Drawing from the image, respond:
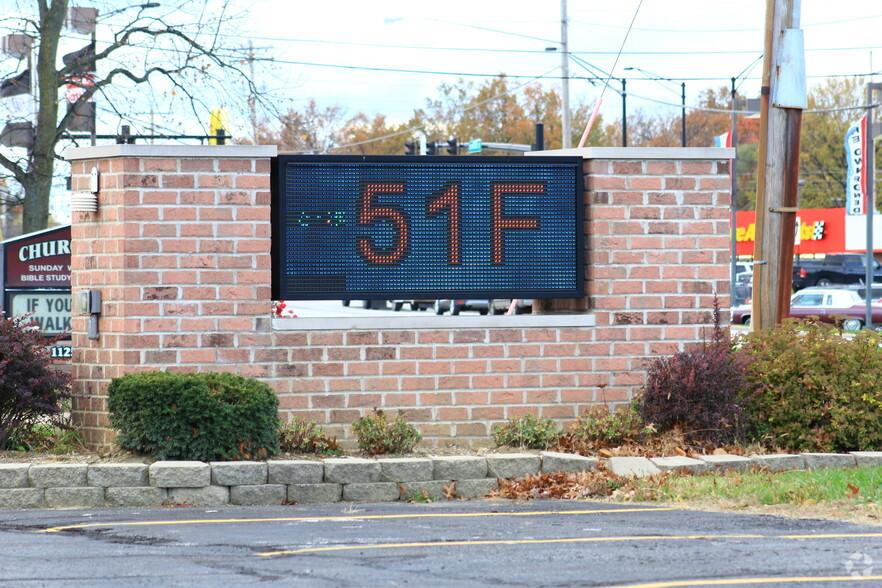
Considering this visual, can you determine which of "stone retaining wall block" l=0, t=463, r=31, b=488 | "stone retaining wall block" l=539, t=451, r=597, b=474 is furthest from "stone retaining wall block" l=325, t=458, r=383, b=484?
"stone retaining wall block" l=0, t=463, r=31, b=488

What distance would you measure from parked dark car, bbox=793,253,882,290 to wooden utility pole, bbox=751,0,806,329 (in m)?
39.9

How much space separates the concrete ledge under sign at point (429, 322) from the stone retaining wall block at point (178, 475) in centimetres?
167

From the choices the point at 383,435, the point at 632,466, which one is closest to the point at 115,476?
the point at 383,435

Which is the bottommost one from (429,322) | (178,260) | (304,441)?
(304,441)

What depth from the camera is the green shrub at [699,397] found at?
397 inches

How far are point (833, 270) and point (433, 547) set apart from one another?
157 ft

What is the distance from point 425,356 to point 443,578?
450 cm

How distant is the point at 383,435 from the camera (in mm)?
9875

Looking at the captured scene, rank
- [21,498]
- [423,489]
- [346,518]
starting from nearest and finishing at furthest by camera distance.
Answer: [346,518], [21,498], [423,489]

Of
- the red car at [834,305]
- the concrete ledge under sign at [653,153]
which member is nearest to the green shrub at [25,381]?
the concrete ledge under sign at [653,153]

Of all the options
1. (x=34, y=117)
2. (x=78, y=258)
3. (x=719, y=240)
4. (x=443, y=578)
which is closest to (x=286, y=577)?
(x=443, y=578)

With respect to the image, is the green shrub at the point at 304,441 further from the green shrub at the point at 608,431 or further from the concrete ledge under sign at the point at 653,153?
the concrete ledge under sign at the point at 653,153

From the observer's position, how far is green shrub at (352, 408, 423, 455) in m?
9.87

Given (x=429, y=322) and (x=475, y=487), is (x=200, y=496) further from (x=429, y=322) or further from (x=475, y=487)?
(x=429, y=322)
